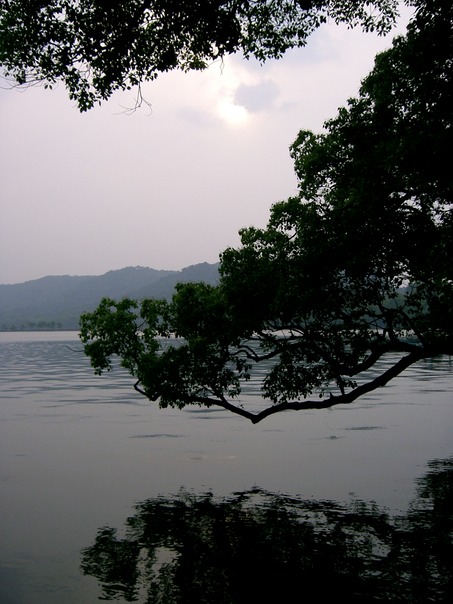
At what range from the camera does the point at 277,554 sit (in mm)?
22953

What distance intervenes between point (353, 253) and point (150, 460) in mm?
32997

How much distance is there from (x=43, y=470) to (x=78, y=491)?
8.38m

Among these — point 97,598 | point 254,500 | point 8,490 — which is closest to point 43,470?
point 8,490

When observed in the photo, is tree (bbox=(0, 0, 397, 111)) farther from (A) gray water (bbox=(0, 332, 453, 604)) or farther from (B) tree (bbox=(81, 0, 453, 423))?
(A) gray water (bbox=(0, 332, 453, 604))

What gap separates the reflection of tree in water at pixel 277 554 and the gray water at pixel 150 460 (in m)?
→ 1.61

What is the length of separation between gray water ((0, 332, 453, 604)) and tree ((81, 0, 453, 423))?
8.67 metres

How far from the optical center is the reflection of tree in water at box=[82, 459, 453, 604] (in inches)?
758

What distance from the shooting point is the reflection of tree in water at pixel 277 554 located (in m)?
19.3

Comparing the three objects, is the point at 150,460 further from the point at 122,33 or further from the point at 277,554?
the point at 122,33

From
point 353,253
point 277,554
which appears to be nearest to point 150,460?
point 277,554

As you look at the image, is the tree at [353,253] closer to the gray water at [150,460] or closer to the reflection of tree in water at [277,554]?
the reflection of tree in water at [277,554]

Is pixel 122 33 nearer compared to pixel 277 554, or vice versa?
pixel 122 33

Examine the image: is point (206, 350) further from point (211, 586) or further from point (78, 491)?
point (78, 491)

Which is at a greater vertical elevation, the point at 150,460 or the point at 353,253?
the point at 353,253
